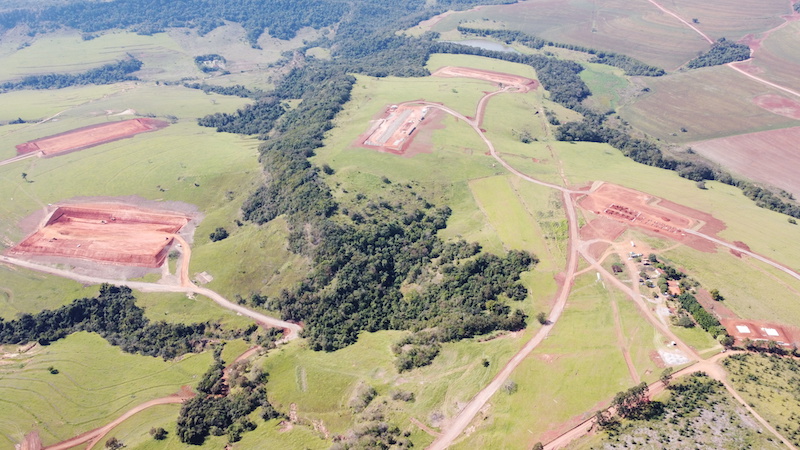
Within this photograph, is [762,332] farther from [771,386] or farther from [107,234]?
[107,234]

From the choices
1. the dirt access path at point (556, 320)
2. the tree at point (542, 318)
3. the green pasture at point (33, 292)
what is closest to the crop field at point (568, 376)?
the dirt access path at point (556, 320)

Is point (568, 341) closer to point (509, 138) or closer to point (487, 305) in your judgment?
point (487, 305)

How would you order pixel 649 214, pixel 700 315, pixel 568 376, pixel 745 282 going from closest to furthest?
pixel 568 376 < pixel 700 315 < pixel 745 282 < pixel 649 214

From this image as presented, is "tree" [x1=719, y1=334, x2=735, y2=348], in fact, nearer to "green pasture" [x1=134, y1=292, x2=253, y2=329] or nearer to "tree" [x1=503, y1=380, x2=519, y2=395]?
"tree" [x1=503, y1=380, x2=519, y2=395]

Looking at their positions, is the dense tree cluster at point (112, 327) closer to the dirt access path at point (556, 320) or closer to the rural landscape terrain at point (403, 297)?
the rural landscape terrain at point (403, 297)

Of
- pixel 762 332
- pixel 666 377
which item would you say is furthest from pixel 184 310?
pixel 762 332

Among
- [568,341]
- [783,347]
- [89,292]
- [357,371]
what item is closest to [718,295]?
[783,347]
